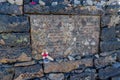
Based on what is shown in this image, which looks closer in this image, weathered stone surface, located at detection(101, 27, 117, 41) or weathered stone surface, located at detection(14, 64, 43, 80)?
weathered stone surface, located at detection(14, 64, 43, 80)

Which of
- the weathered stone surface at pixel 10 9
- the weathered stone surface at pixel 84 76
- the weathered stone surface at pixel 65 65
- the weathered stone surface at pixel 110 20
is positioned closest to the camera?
the weathered stone surface at pixel 10 9

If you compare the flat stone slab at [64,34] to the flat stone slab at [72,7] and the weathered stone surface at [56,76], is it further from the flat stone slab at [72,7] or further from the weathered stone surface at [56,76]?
the weathered stone surface at [56,76]

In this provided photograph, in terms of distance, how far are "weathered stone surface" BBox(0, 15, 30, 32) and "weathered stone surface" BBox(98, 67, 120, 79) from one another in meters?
1.49

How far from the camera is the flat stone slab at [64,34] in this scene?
131 inches

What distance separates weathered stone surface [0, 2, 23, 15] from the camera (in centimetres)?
306

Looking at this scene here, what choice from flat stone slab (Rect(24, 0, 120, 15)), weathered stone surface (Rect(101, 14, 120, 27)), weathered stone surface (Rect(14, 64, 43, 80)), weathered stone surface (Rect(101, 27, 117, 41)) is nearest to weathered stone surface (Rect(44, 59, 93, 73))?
weathered stone surface (Rect(14, 64, 43, 80))

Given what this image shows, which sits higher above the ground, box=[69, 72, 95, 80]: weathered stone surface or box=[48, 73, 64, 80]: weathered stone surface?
box=[48, 73, 64, 80]: weathered stone surface

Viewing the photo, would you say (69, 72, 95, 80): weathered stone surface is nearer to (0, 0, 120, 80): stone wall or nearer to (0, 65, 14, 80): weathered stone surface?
(0, 0, 120, 80): stone wall

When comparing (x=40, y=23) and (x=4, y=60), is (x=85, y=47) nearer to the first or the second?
(x=40, y=23)

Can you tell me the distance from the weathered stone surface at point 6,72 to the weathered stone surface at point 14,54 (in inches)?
3.3

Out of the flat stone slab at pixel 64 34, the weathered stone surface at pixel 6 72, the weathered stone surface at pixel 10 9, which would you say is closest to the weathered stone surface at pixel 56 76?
the flat stone slab at pixel 64 34

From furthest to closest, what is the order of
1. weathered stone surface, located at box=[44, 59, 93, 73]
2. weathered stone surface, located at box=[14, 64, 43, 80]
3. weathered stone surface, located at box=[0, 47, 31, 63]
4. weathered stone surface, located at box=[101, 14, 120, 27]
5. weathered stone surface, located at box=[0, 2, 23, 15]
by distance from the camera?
weathered stone surface, located at box=[101, 14, 120, 27] < weathered stone surface, located at box=[44, 59, 93, 73] < weathered stone surface, located at box=[14, 64, 43, 80] < weathered stone surface, located at box=[0, 47, 31, 63] < weathered stone surface, located at box=[0, 2, 23, 15]

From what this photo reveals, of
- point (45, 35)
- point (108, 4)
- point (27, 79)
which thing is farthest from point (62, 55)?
point (108, 4)

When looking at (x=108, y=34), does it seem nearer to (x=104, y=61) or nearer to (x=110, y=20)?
(x=110, y=20)
